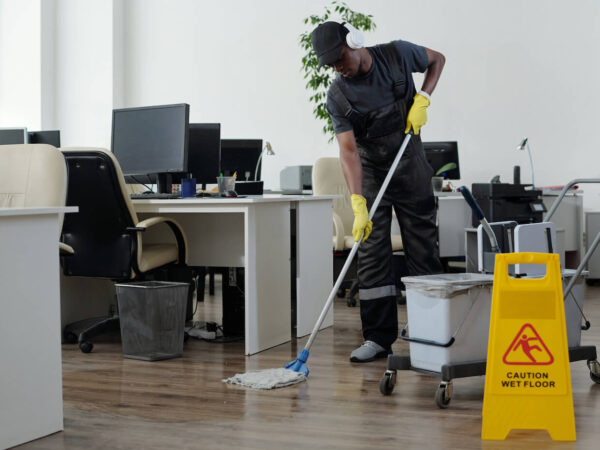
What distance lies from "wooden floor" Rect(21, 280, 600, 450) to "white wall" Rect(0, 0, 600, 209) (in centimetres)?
380

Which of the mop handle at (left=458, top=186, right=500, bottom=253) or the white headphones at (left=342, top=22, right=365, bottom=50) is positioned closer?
the mop handle at (left=458, top=186, right=500, bottom=253)

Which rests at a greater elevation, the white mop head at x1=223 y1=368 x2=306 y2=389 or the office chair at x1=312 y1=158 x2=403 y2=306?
the office chair at x1=312 y1=158 x2=403 y2=306

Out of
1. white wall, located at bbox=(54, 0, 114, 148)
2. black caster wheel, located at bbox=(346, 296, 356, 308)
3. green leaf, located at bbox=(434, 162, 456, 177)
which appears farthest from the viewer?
white wall, located at bbox=(54, 0, 114, 148)

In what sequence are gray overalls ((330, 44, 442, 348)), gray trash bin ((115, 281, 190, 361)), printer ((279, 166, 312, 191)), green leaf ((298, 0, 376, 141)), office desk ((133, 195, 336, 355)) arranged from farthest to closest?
green leaf ((298, 0, 376, 141)), printer ((279, 166, 312, 191)), office desk ((133, 195, 336, 355)), gray trash bin ((115, 281, 190, 361)), gray overalls ((330, 44, 442, 348))

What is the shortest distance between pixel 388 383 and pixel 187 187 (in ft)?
5.19

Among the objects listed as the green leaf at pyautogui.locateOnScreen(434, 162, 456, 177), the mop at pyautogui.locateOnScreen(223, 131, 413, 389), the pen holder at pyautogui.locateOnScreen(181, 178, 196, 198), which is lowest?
the mop at pyautogui.locateOnScreen(223, 131, 413, 389)

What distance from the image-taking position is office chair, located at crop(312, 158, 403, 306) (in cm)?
483

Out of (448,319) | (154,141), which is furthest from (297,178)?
(448,319)

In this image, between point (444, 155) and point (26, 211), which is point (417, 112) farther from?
point (444, 155)

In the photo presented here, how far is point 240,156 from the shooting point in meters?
4.97

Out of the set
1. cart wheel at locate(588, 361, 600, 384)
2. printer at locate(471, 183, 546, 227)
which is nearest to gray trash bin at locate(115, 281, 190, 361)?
cart wheel at locate(588, 361, 600, 384)

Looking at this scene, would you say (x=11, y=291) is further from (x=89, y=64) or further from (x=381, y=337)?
(x=89, y=64)

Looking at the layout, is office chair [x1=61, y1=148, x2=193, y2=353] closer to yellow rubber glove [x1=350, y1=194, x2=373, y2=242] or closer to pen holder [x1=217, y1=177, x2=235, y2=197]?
pen holder [x1=217, y1=177, x2=235, y2=197]

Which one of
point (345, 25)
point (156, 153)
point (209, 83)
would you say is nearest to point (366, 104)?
point (345, 25)
